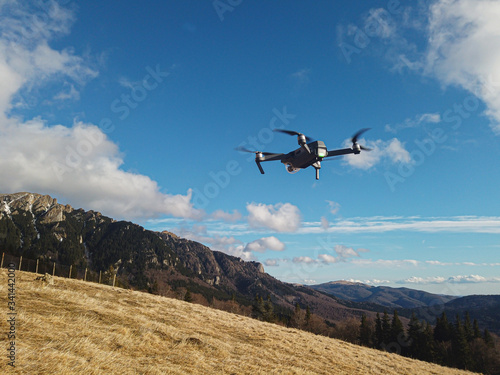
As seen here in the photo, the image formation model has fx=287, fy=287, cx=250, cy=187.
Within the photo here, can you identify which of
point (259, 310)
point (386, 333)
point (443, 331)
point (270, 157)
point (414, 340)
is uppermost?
point (270, 157)

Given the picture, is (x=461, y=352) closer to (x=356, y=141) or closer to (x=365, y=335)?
(x=365, y=335)

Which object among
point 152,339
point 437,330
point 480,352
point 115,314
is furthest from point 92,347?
point 437,330

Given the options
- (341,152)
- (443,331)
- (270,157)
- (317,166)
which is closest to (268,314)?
(443,331)

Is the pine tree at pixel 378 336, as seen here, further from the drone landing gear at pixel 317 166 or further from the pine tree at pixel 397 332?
the drone landing gear at pixel 317 166

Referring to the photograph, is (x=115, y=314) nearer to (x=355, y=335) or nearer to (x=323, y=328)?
(x=355, y=335)

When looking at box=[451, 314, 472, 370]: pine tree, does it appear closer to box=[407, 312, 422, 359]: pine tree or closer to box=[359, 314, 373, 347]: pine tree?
box=[407, 312, 422, 359]: pine tree
